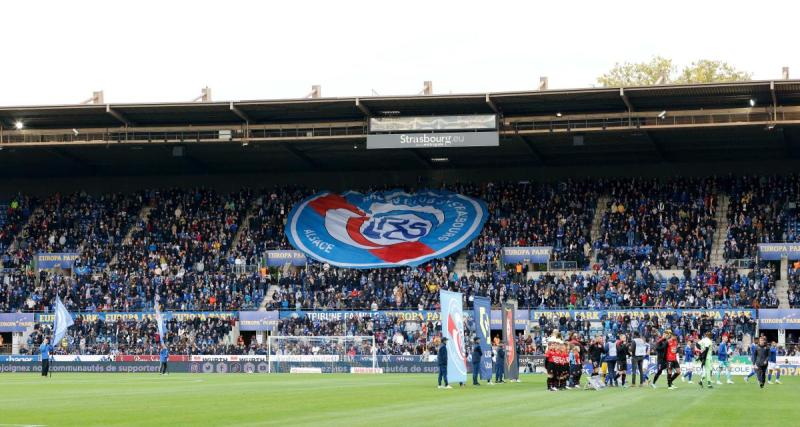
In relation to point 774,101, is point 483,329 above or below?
below

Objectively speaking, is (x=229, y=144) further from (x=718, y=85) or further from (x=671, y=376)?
(x=671, y=376)

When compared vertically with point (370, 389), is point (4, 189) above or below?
above

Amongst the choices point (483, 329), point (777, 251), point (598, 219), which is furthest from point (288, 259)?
point (483, 329)

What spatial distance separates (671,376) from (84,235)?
4503 cm

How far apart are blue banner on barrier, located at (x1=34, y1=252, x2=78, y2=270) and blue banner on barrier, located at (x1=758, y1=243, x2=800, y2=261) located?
38.1 metres

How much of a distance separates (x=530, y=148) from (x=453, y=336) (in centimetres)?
3027

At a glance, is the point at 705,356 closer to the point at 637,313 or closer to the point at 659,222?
the point at 637,313

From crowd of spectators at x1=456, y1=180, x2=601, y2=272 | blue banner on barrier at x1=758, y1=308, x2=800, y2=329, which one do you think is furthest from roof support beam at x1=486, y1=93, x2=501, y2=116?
blue banner on barrier at x1=758, y1=308, x2=800, y2=329

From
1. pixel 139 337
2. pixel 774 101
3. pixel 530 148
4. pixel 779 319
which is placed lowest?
pixel 139 337

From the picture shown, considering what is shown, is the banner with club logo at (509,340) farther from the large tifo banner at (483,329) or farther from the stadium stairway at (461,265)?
the stadium stairway at (461,265)

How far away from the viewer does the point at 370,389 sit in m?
32.8

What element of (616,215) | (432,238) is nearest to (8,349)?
(432,238)

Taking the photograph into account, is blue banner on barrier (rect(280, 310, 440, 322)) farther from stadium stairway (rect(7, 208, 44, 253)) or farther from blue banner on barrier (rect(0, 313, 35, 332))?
stadium stairway (rect(7, 208, 44, 253))

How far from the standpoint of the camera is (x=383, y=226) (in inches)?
2628
